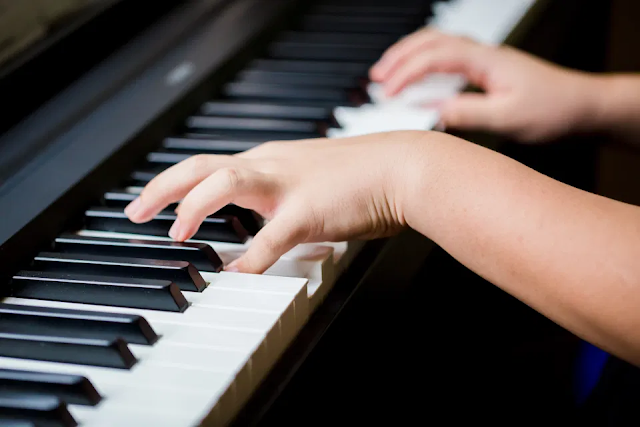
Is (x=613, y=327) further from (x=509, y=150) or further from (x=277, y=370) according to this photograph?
(x=509, y=150)

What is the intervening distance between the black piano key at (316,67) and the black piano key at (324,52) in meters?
0.02

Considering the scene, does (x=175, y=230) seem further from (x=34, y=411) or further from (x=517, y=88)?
(x=517, y=88)

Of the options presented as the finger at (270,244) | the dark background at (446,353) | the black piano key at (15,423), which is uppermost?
the black piano key at (15,423)

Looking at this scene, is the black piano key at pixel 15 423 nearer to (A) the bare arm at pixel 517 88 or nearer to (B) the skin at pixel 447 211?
(B) the skin at pixel 447 211

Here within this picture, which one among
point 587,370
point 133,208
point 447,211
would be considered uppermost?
point 133,208

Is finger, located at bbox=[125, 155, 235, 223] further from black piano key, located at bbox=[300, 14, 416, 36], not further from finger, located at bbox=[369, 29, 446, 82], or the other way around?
black piano key, located at bbox=[300, 14, 416, 36]

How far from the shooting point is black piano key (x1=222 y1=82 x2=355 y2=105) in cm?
108

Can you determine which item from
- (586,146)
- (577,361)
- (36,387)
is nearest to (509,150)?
(586,146)

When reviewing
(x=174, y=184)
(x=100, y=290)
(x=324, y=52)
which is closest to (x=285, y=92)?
(x=324, y=52)

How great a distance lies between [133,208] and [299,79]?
0.43 m

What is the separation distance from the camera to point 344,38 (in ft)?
4.13

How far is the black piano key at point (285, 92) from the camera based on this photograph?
1.08m

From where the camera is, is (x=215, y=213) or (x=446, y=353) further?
(x=446, y=353)

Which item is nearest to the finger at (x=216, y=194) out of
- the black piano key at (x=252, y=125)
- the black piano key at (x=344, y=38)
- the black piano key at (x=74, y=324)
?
the black piano key at (x=74, y=324)
